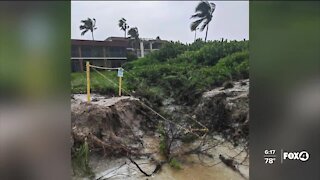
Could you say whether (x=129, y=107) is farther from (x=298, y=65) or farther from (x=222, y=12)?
(x=298, y=65)

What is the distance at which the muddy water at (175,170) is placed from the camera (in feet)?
7.70

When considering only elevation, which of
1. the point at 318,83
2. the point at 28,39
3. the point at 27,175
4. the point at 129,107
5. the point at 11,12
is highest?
the point at 11,12

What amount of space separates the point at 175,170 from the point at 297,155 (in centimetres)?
84

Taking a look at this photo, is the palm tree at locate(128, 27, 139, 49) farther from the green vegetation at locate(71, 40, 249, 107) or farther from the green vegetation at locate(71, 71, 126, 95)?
the green vegetation at locate(71, 71, 126, 95)

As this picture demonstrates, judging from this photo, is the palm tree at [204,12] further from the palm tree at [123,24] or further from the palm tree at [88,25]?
the palm tree at [88,25]

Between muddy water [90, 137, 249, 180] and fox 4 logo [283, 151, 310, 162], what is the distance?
0.90 ft

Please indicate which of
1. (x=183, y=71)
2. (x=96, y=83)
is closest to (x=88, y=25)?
(x=96, y=83)

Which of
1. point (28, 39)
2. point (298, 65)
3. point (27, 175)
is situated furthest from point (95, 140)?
point (298, 65)

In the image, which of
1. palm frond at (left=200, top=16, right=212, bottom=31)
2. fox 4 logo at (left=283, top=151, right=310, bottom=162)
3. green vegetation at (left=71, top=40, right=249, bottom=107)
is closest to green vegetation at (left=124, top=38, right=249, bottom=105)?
green vegetation at (left=71, top=40, right=249, bottom=107)

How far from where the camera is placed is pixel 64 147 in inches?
91.1

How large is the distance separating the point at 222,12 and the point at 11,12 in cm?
139

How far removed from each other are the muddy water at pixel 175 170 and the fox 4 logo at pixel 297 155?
276mm

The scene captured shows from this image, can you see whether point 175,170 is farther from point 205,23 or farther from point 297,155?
point 205,23

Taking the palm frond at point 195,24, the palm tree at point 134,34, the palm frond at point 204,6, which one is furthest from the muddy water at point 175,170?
the palm frond at point 204,6
